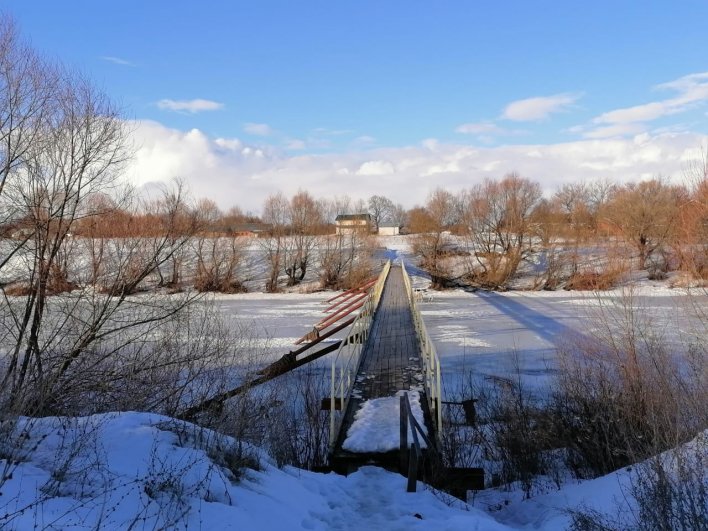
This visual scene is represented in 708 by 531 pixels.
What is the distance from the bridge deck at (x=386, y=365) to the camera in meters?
8.45

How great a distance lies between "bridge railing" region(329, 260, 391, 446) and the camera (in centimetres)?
749

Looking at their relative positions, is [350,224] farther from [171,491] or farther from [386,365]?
[171,491]

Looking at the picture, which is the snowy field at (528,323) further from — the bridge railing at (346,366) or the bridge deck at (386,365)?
the bridge railing at (346,366)

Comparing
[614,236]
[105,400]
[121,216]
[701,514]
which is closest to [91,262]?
[121,216]

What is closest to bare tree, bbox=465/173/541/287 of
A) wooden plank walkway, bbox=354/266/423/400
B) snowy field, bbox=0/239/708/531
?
wooden plank walkway, bbox=354/266/423/400

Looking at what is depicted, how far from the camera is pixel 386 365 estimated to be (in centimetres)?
1109

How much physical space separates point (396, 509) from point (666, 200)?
4009 centimetres

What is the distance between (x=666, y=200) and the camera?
37844 millimetres

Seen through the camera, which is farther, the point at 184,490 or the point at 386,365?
the point at 386,365

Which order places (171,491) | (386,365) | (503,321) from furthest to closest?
(503,321)
(386,365)
(171,491)

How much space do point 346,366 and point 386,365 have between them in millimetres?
2329

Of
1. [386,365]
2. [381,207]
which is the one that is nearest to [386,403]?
[386,365]

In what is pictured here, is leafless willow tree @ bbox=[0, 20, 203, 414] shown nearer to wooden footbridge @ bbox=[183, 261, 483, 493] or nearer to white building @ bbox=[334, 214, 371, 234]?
wooden footbridge @ bbox=[183, 261, 483, 493]

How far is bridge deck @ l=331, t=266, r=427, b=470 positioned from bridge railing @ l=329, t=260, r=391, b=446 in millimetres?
119
